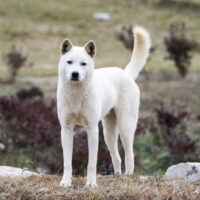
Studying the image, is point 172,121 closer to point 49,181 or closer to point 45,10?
point 49,181

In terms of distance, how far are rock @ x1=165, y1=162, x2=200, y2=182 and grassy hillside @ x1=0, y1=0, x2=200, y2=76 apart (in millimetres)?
13457

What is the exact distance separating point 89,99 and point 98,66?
15.0 m

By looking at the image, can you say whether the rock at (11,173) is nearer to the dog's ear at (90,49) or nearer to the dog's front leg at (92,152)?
the dog's front leg at (92,152)

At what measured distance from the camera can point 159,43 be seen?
2652 centimetres

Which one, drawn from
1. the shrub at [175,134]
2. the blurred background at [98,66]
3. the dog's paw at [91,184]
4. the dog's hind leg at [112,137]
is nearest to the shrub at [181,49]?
the blurred background at [98,66]

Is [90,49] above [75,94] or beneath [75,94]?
above

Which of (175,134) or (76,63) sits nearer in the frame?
(76,63)

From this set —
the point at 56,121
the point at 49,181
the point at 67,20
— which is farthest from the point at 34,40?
the point at 49,181

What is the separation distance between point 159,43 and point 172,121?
1769 centimetres

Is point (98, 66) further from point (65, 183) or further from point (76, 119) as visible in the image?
point (65, 183)

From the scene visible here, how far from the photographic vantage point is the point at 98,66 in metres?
19.9

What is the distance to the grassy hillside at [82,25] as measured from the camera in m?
22.2

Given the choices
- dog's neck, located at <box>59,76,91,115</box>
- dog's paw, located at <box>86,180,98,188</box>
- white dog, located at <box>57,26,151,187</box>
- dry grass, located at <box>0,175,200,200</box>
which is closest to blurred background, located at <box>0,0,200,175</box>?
white dog, located at <box>57,26,151,187</box>

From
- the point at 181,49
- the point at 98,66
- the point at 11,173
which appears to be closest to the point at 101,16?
the point at 98,66
